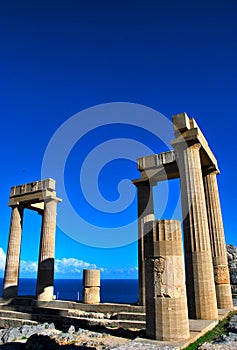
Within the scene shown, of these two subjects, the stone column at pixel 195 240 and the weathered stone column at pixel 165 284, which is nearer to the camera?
the weathered stone column at pixel 165 284

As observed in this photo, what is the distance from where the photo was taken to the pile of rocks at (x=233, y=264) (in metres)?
26.0

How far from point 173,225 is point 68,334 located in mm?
7415

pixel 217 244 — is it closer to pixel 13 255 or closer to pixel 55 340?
pixel 55 340

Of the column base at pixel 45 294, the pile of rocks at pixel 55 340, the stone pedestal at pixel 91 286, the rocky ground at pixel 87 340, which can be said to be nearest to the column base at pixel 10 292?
the column base at pixel 45 294

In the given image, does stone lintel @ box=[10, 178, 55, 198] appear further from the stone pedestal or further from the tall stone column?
the stone pedestal

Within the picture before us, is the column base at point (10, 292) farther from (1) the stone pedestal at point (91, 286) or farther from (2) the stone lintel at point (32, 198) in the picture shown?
(1) the stone pedestal at point (91, 286)

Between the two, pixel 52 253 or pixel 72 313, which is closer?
pixel 72 313

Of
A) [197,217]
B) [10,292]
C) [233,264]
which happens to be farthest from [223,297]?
[10,292]

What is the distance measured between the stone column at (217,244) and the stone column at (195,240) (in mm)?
3860

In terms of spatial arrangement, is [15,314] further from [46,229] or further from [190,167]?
[190,167]

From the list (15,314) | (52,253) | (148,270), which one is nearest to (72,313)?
(15,314)

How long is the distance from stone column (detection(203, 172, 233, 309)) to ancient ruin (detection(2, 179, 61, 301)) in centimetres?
1300

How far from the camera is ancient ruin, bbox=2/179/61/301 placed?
2448cm

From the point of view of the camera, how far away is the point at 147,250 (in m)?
12.1
